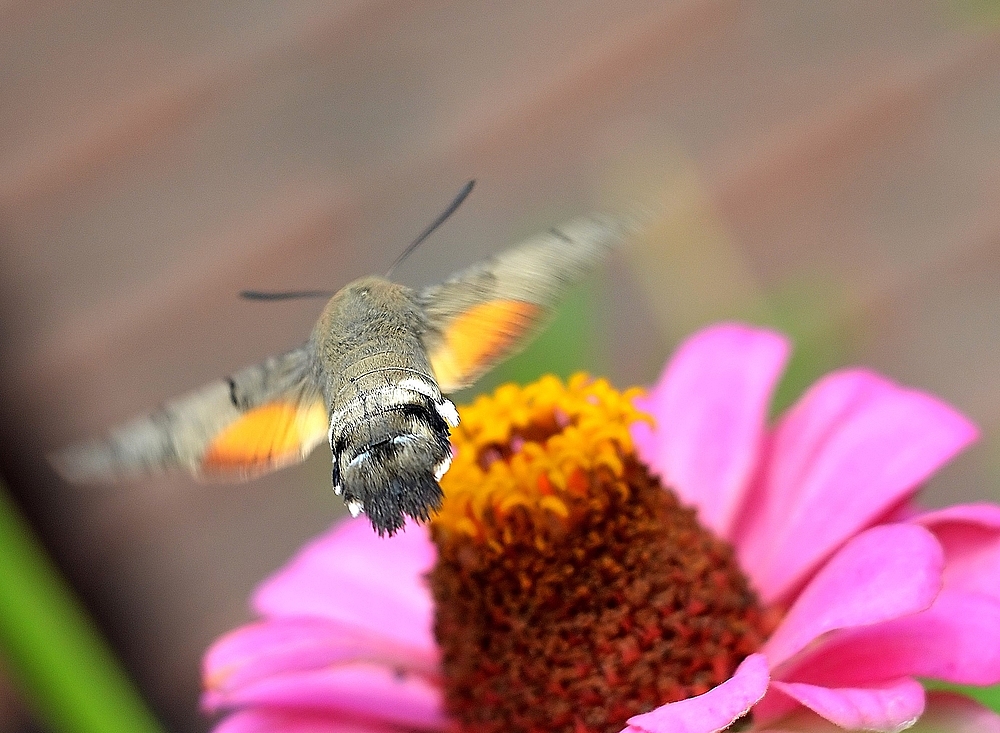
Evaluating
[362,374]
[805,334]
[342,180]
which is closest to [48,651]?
[362,374]

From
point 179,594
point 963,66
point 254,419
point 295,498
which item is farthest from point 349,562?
point 963,66

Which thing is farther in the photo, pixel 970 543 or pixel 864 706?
pixel 970 543

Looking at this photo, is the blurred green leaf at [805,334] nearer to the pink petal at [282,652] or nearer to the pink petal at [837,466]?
the pink petal at [837,466]

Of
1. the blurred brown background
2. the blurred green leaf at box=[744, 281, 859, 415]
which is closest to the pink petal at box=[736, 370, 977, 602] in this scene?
the blurred green leaf at box=[744, 281, 859, 415]

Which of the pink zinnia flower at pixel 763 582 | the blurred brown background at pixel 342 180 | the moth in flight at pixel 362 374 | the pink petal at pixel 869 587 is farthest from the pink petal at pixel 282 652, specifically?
the blurred brown background at pixel 342 180

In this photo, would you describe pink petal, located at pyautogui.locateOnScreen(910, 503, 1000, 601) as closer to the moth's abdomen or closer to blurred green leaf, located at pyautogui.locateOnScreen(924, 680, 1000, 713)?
blurred green leaf, located at pyautogui.locateOnScreen(924, 680, 1000, 713)

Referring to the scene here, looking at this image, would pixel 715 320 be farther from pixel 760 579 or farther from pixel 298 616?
pixel 298 616

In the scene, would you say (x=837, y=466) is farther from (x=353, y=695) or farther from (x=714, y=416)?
(x=353, y=695)
